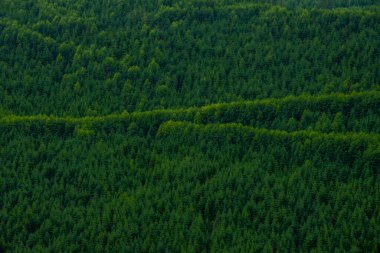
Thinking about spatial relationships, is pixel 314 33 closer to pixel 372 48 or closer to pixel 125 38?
pixel 372 48

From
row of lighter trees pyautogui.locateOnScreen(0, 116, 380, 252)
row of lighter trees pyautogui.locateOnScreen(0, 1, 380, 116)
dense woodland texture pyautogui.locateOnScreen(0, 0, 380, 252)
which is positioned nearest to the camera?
row of lighter trees pyautogui.locateOnScreen(0, 116, 380, 252)

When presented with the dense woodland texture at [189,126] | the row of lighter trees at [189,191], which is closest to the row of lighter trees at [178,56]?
the dense woodland texture at [189,126]

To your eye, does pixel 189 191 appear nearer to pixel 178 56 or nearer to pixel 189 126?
pixel 189 126

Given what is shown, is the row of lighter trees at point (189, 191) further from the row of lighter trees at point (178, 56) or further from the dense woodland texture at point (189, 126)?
the row of lighter trees at point (178, 56)

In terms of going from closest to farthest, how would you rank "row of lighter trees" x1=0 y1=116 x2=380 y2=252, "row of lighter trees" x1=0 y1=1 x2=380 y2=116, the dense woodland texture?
"row of lighter trees" x1=0 y1=116 x2=380 y2=252 < the dense woodland texture < "row of lighter trees" x1=0 y1=1 x2=380 y2=116

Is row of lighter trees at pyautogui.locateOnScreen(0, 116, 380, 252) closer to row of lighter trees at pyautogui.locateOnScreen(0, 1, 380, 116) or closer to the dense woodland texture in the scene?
the dense woodland texture

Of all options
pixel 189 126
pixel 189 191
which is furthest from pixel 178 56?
pixel 189 191

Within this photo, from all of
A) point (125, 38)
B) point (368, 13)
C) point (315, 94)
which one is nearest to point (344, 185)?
point (315, 94)

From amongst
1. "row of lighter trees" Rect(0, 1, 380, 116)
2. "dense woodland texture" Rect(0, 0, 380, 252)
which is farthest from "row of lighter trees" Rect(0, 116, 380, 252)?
"row of lighter trees" Rect(0, 1, 380, 116)

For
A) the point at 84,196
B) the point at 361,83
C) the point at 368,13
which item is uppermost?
the point at 368,13
